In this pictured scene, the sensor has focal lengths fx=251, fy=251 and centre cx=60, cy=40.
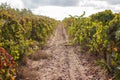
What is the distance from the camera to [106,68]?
1047cm

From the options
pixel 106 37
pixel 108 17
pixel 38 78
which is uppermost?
pixel 108 17

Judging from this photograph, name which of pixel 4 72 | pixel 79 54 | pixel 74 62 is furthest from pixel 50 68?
pixel 4 72

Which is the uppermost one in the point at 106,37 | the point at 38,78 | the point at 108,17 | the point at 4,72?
the point at 108,17

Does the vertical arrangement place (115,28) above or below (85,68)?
above

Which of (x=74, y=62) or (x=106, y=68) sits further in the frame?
(x=74, y=62)

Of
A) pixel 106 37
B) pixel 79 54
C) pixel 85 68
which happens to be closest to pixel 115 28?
pixel 106 37

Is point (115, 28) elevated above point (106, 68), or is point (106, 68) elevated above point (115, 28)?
point (115, 28)

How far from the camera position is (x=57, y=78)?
10414 millimetres

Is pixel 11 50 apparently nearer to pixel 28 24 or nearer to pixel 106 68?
pixel 106 68

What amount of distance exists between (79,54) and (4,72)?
8.78 m

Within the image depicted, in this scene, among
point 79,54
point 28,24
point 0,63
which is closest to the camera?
point 0,63

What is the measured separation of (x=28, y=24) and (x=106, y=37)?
779 cm

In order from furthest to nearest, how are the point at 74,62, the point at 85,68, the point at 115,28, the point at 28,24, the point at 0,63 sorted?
the point at 28,24
the point at 74,62
the point at 85,68
the point at 115,28
the point at 0,63

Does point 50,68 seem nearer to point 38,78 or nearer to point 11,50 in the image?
point 38,78
